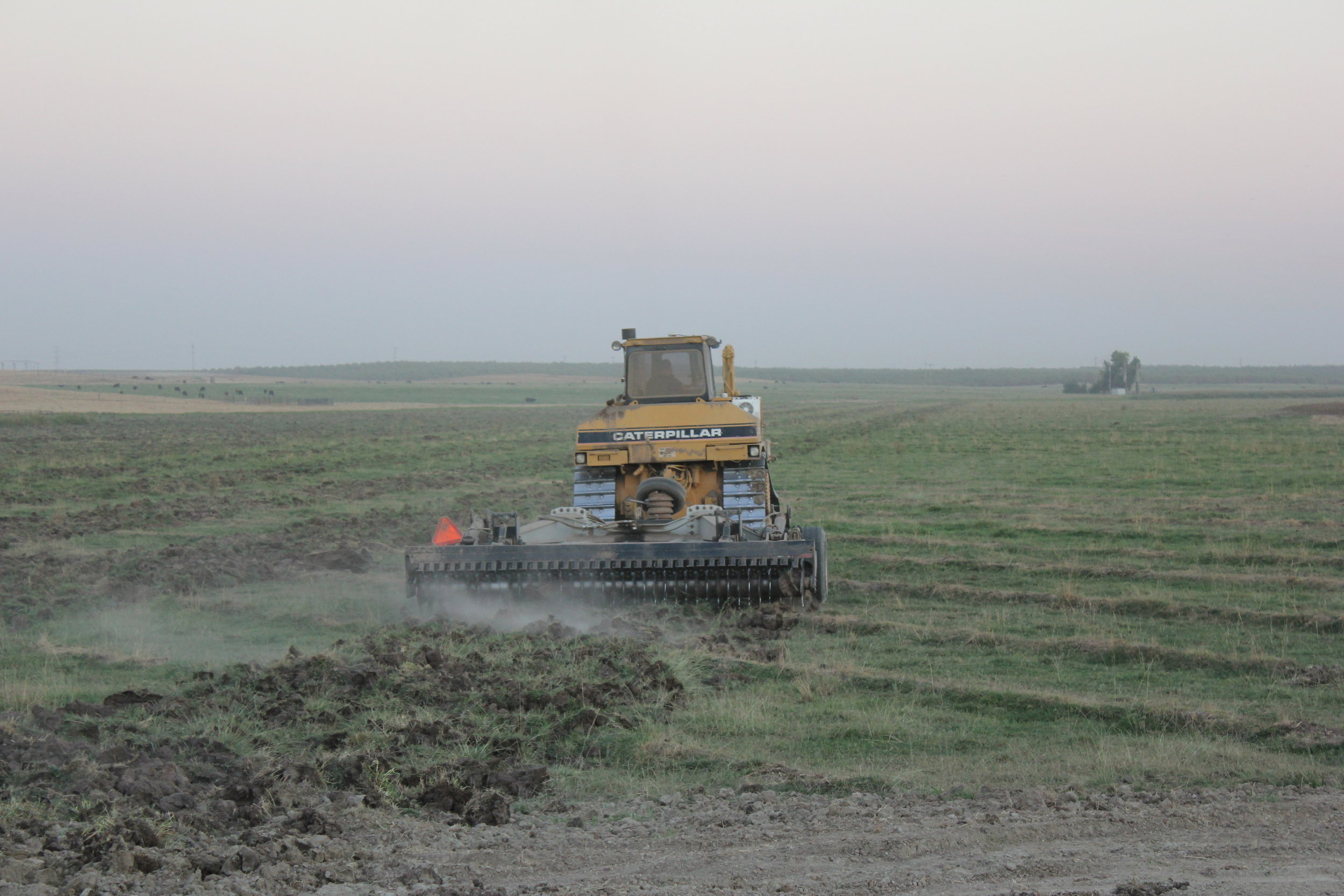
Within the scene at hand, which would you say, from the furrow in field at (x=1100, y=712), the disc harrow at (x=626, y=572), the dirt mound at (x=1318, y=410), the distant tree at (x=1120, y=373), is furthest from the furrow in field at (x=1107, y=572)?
the distant tree at (x=1120, y=373)

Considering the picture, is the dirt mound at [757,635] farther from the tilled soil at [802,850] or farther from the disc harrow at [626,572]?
the tilled soil at [802,850]

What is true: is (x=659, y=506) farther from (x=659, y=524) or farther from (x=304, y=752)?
(x=304, y=752)

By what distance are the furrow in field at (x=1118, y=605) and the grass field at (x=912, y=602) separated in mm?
34

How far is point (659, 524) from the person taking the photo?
11.1 metres

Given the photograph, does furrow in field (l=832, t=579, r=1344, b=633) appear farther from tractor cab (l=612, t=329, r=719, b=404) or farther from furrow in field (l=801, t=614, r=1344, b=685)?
tractor cab (l=612, t=329, r=719, b=404)

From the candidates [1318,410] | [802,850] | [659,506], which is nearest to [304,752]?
[802,850]

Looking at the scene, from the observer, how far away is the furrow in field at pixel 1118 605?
9.46 metres

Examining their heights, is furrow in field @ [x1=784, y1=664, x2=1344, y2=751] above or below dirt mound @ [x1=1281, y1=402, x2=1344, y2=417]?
below

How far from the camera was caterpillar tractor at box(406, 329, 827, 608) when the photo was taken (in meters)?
9.98

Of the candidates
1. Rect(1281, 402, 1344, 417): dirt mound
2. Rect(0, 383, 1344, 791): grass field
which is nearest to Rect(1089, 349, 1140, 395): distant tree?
Rect(1281, 402, 1344, 417): dirt mound

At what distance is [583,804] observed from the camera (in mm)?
5641

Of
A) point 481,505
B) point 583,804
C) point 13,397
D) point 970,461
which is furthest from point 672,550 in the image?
point 13,397

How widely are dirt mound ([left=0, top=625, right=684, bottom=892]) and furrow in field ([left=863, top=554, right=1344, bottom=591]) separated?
5.56m

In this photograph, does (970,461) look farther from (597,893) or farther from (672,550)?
(597,893)
